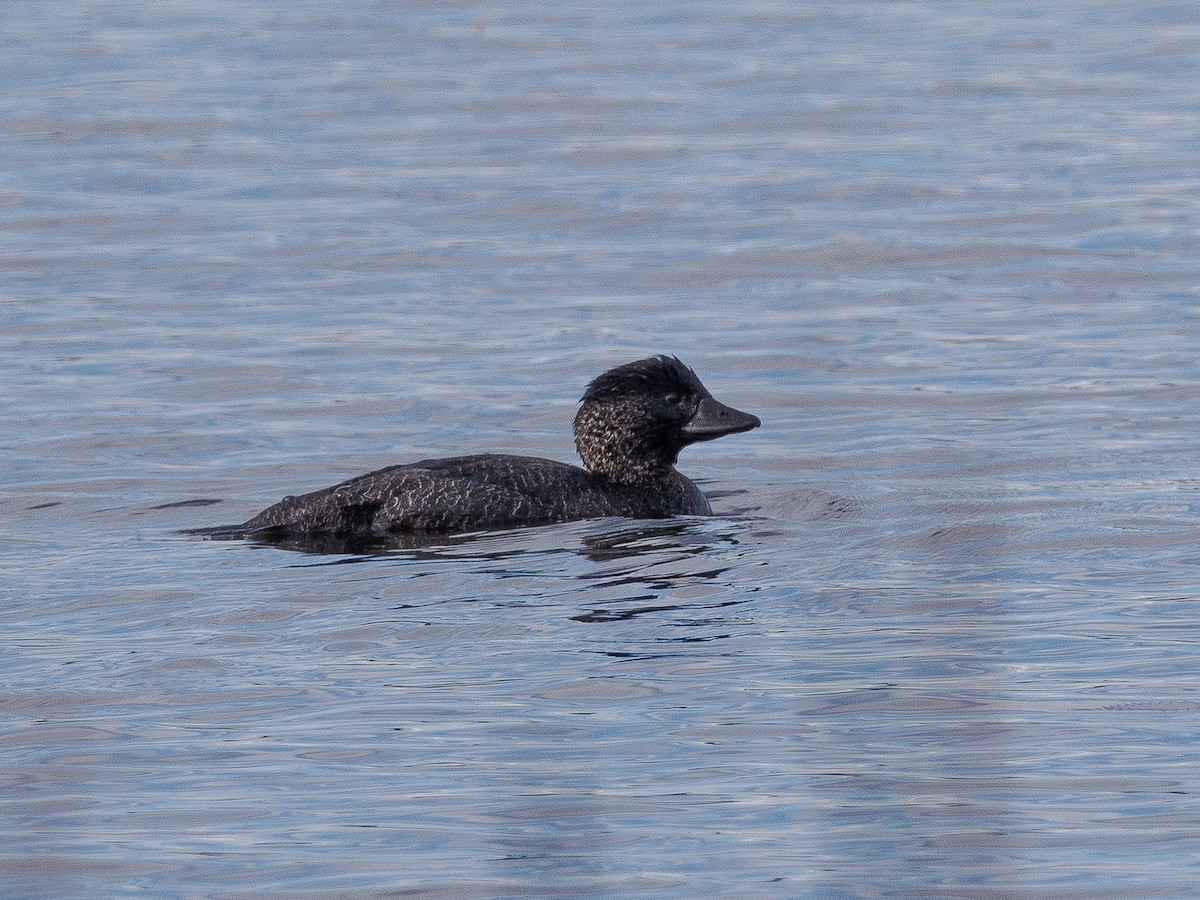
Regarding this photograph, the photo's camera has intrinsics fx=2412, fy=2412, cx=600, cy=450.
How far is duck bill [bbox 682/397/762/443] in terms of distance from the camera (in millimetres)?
11219

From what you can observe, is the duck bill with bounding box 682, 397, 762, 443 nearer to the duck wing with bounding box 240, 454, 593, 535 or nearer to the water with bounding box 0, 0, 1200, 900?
the water with bounding box 0, 0, 1200, 900

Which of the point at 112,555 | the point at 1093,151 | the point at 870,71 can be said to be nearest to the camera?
the point at 112,555

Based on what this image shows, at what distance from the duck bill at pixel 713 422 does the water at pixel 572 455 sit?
41 centimetres

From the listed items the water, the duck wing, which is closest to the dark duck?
the duck wing

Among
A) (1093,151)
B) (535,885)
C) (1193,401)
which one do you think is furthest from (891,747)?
(1093,151)

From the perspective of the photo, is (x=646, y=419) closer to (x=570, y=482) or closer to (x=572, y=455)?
(x=570, y=482)

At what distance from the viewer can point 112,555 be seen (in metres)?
10.0

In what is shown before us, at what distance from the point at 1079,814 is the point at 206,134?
62.7 feet

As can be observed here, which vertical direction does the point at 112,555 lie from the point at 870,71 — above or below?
below

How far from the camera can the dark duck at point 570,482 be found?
1038 cm

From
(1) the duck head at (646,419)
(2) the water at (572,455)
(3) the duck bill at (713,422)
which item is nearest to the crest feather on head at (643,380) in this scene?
(1) the duck head at (646,419)

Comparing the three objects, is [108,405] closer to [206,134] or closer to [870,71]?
[206,134]

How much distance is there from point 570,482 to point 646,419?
0.59m

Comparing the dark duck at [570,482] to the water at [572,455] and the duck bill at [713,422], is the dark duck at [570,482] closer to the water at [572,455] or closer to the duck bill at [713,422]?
the duck bill at [713,422]
